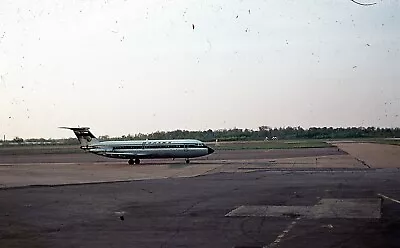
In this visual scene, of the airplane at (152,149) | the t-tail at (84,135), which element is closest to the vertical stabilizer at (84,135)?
the t-tail at (84,135)

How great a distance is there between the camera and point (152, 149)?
57.7 m

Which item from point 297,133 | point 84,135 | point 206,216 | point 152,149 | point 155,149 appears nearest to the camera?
point 206,216

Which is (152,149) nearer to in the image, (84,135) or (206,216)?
(84,135)

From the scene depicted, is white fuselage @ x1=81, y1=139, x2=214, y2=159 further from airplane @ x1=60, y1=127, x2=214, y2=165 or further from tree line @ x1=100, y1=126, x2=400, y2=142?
tree line @ x1=100, y1=126, x2=400, y2=142

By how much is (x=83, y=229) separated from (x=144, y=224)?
5.27ft

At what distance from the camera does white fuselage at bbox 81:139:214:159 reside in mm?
56500

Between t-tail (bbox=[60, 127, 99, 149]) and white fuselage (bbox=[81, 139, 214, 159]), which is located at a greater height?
t-tail (bbox=[60, 127, 99, 149])

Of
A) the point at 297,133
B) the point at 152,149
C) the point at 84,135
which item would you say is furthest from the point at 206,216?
the point at 297,133

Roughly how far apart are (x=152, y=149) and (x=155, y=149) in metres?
0.35

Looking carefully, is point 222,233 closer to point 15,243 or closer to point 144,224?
point 144,224

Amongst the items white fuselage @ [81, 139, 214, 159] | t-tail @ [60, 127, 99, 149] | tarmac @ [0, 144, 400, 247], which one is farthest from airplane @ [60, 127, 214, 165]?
tarmac @ [0, 144, 400, 247]

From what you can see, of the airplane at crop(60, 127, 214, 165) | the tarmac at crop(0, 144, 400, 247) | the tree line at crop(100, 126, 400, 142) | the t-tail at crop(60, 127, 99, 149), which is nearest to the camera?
the tarmac at crop(0, 144, 400, 247)

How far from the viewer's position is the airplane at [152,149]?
5650 cm

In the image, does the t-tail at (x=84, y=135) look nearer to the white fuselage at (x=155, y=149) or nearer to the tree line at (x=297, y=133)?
the white fuselage at (x=155, y=149)
